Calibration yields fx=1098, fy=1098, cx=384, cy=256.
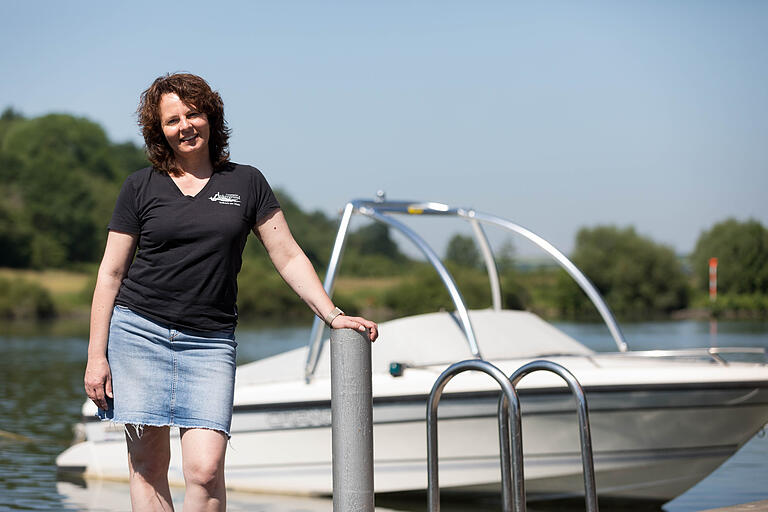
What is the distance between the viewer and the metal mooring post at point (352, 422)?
3.62 m

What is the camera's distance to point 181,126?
360cm

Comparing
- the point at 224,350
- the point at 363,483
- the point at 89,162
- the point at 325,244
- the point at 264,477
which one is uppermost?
the point at 89,162

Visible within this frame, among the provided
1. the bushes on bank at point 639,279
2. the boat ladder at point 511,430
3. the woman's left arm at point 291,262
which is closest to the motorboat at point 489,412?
the boat ladder at point 511,430

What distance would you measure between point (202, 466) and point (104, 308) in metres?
0.60

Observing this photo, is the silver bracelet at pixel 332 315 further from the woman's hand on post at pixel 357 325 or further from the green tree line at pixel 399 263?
the green tree line at pixel 399 263

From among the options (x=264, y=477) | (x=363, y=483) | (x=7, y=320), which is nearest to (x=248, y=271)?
(x=7, y=320)

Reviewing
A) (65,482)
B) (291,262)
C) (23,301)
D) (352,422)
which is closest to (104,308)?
(291,262)

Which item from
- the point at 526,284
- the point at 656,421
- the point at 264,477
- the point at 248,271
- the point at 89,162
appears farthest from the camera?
the point at 89,162

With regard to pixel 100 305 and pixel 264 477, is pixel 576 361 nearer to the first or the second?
pixel 264 477

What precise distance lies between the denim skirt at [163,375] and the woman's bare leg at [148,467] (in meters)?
0.09

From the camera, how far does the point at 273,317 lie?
67.9 m

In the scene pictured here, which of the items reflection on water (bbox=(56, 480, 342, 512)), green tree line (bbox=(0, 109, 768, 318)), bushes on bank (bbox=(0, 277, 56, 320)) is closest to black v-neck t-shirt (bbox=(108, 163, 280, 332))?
reflection on water (bbox=(56, 480, 342, 512))

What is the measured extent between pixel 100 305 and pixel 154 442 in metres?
0.49

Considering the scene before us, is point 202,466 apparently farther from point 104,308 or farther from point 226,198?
point 226,198
